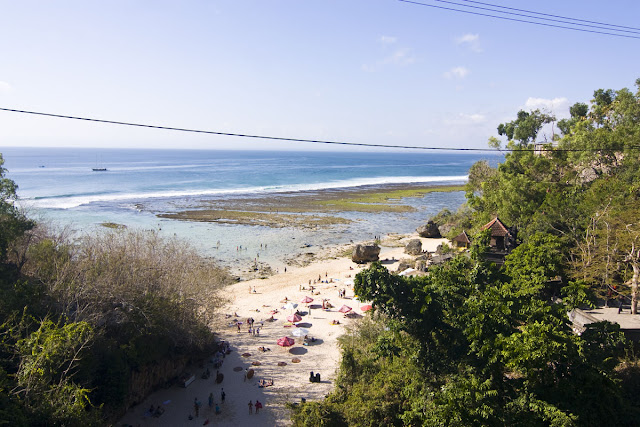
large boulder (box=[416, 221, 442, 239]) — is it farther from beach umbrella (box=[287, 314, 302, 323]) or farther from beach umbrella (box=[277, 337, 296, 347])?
beach umbrella (box=[277, 337, 296, 347])

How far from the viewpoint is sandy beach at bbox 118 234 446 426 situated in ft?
54.5

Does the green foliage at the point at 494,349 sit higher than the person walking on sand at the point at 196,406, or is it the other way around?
the green foliage at the point at 494,349

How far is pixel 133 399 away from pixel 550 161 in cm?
3294

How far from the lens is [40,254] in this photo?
64.6ft

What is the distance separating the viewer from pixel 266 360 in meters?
21.2

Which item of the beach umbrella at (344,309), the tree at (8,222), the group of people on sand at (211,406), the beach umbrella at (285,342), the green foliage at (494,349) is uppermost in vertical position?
the tree at (8,222)

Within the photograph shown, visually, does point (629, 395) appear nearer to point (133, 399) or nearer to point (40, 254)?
point (133, 399)

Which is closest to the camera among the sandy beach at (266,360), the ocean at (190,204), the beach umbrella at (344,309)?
the sandy beach at (266,360)

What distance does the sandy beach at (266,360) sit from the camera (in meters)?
16.6

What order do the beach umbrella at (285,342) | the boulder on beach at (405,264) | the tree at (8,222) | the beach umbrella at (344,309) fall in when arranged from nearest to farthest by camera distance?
the tree at (8,222)
the beach umbrella at (285,342)
the beach umbrella at (344,309)
the boulder on beach at (405,264)

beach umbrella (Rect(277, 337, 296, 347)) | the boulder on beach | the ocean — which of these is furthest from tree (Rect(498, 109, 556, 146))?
beach umbrella (Rect(277, 337, 296, 347))

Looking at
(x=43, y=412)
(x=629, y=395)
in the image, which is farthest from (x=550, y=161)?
(x=43, y=412)

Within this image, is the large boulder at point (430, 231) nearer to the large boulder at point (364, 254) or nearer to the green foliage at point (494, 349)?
the large boulder at point (364, 254)

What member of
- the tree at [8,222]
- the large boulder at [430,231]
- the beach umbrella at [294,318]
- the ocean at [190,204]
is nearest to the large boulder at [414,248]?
the large boulder at [430,231]
